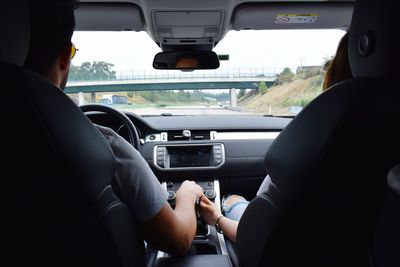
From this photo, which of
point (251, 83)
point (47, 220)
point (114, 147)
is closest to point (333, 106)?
point (114, 147)

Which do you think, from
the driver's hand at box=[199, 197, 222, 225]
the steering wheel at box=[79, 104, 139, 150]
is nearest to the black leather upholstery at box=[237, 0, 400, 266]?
the driver's hand at box=[199, 197, 222, 225]

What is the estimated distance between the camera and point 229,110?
14.3 feet

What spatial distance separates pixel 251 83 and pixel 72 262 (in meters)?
3.33

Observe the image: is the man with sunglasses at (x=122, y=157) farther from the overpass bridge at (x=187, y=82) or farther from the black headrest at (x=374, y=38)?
the overpass bridge at (x=187, y=82)

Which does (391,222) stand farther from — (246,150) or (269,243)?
(246,150)

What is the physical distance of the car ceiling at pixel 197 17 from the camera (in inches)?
117

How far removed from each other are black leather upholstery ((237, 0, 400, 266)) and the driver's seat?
662 mm

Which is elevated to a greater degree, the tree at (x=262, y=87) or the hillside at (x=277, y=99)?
the tree at (x=262, y=87)

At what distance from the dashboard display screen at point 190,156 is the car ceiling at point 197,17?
110 cm

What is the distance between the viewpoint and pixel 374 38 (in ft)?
4.11

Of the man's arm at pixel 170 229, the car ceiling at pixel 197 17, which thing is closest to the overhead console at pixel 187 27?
the car ceiling at pixel 197 17

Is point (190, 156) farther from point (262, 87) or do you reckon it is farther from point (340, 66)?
point (340, 66)

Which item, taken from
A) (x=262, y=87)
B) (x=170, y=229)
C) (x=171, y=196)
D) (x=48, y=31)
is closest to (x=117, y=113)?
(x=171, y=196)

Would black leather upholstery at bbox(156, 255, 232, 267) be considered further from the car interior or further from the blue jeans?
the blue jeans
